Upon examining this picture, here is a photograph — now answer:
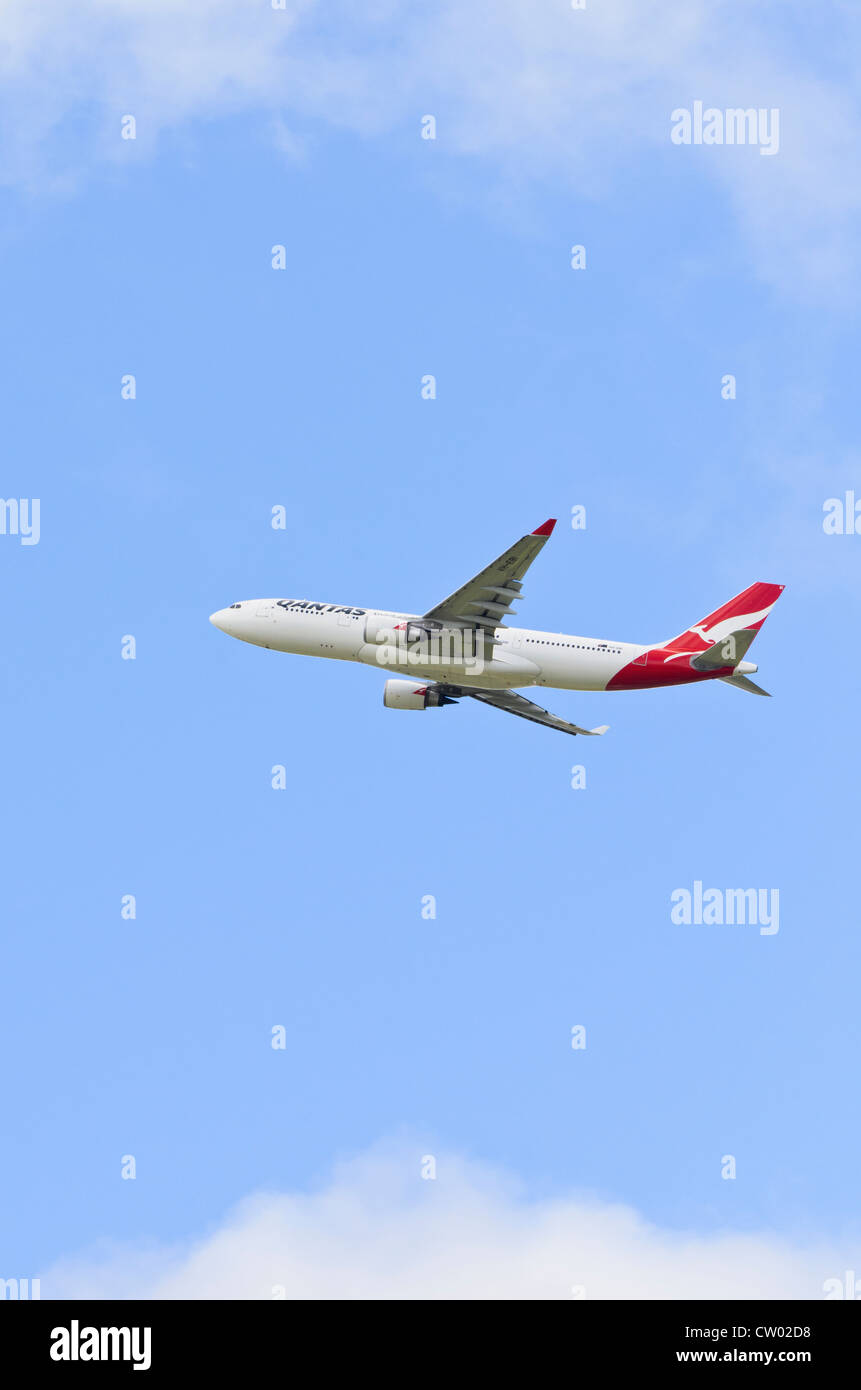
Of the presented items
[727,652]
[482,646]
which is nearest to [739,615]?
[727,652]

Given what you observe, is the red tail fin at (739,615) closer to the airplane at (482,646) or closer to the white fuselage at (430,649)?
the airplane at (482,646)

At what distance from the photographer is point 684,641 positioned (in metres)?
82.1

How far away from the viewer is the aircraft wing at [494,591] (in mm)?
73500

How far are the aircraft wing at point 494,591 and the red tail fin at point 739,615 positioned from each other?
427 inches

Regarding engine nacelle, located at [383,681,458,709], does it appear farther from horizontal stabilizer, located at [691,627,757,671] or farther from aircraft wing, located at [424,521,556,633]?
horizontal stabilizer, located at [691,627,757,671]

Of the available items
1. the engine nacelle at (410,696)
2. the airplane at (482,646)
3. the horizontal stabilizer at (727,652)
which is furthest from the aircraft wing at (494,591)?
the horizontal stabilizer at (727,652)

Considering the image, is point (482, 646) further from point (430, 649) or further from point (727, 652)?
point (727, 652)

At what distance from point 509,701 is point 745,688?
12.6 metres

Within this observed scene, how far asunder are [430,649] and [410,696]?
5337mm
